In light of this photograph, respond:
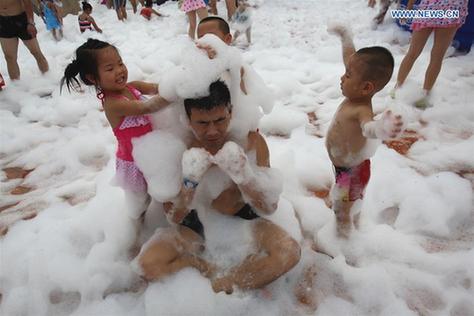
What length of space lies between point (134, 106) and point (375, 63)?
1.12 m

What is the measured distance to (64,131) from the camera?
3191mm

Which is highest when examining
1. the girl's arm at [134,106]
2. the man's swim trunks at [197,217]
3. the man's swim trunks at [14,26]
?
the man's swim trunks at [14,26]

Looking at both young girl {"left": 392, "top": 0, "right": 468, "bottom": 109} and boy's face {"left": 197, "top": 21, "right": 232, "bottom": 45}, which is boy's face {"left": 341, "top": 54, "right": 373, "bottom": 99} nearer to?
boy's face {"left": 197, "top": 21, "right": 232, "bottom": 45}

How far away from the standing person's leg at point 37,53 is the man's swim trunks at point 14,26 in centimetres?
10

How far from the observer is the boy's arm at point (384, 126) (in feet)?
4.18

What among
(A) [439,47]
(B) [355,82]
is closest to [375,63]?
(B) [355,82]

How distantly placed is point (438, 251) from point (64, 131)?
3.04m

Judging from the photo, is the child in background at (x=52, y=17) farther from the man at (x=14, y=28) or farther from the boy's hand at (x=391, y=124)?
the boy's hand at (x=391, y=124)

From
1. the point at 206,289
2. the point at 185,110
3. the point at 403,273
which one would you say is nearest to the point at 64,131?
the point at 185,110

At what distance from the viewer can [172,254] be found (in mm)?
1785

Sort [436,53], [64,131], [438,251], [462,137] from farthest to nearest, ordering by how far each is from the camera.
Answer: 1. [64,131]
2. [436,53]
3. [462,137]
4. [438,251]

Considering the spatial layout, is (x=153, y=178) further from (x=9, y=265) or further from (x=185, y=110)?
(x=9, y=265)

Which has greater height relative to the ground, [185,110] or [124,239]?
[185,110]

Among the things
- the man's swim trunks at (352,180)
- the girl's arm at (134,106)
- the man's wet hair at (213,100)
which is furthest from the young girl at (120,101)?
the man's swim trunks at (352,180)
